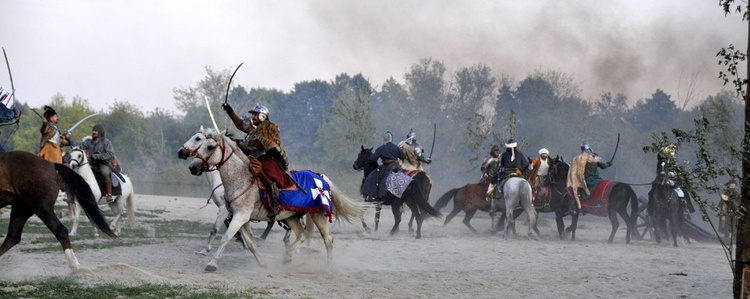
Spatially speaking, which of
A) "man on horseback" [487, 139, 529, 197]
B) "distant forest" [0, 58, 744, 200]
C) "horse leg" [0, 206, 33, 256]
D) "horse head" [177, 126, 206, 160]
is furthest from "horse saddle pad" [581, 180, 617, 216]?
"distant forest" [0, 58, 744, 200]

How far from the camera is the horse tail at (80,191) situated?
37.1ft

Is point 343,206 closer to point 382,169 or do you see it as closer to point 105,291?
point 105,291

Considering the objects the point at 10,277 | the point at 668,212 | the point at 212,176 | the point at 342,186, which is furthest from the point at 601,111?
the point at 10,277

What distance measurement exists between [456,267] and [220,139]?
4813 millimetres

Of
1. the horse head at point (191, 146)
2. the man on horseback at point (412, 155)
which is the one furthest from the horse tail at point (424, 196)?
the horse head at point (191, 146)

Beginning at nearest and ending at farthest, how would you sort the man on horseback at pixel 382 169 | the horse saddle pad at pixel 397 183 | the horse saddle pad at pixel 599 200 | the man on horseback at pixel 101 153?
the man on horseback at pixel 101 153, the horse saddle pad at pixel 397 183, the man on horseback at pixel 382 169, the horse saddle pad at pixel 599 200

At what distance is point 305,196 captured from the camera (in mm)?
13391

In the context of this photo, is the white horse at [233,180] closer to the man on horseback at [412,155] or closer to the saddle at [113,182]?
the saddle at [113,182]

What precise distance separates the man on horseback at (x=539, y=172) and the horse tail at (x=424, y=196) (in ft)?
8.84

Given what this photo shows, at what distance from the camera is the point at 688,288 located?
1309 cm

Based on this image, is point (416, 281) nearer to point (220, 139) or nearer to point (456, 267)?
point (456, 267)

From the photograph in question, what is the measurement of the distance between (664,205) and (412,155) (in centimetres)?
669

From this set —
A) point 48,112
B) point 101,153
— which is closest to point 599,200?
point 101,153

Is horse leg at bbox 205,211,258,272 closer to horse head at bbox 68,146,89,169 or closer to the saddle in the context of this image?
horse head at bbox 68,146,89,169
